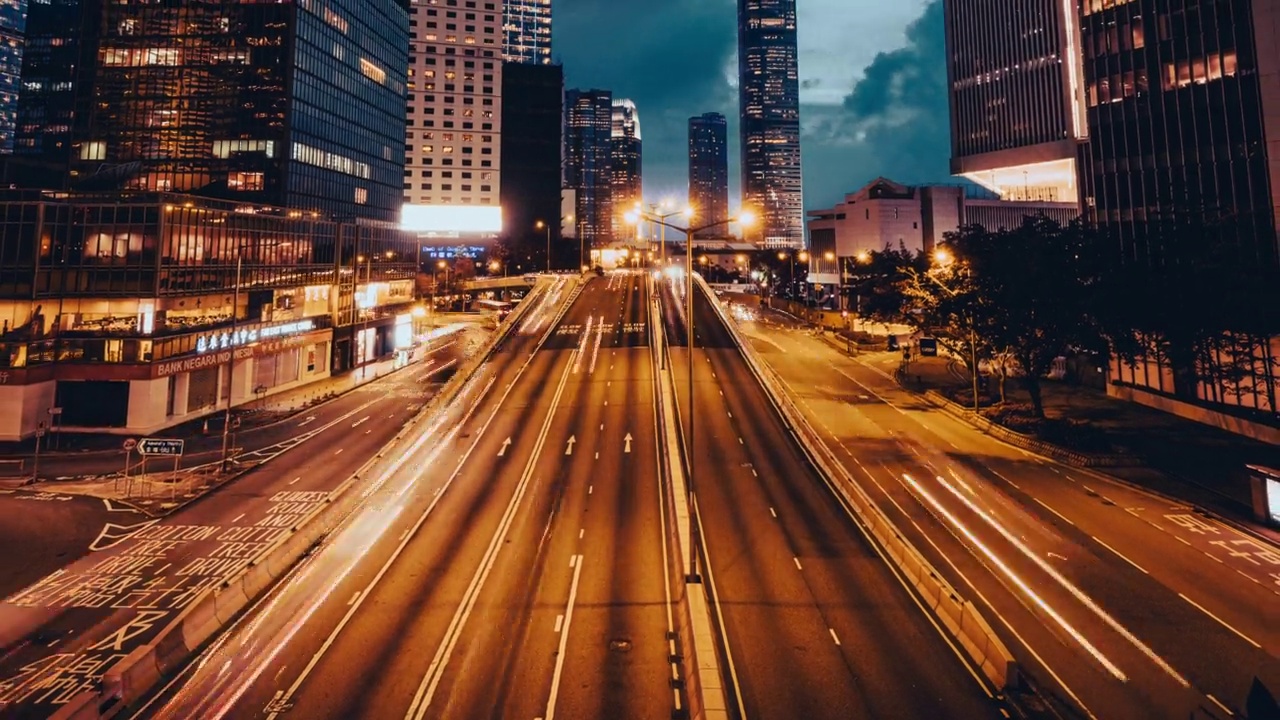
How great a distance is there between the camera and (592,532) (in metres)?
25.7

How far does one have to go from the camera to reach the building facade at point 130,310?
41.7 m

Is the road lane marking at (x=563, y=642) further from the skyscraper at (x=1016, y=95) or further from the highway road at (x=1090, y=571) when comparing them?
the skyscraper at (x=1016, y=95)

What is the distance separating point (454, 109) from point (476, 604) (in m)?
152

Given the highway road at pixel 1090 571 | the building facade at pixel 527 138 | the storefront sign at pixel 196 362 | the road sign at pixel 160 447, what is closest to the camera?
the highway road at pixel 1090 571

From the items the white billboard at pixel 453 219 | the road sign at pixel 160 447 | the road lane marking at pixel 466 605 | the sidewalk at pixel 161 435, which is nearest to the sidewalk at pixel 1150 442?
the road lane marking at pixel 466 605

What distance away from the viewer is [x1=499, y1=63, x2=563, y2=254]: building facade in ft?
543

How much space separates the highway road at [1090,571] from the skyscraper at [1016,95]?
2962 inches

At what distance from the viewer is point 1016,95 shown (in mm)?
98875

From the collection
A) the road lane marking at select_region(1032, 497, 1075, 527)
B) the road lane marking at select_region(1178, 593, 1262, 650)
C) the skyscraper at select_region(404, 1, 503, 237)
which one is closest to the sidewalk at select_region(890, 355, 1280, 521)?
the road lane marking at select_region(1032, 497, 1075, 527)

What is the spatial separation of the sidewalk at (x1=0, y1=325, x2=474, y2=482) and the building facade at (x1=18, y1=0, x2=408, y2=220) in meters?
42.6

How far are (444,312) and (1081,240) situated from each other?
10163 cm

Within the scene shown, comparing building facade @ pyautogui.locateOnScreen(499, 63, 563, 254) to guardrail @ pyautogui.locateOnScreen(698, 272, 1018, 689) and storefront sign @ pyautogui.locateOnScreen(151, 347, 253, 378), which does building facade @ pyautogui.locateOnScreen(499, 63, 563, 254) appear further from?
guardrail @ pyautogui.locateOnScreen(698, 272, 1018, 689)

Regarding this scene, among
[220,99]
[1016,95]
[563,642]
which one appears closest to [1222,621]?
[563,642]

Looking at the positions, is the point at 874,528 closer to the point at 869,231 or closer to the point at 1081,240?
the point at 1081,240
